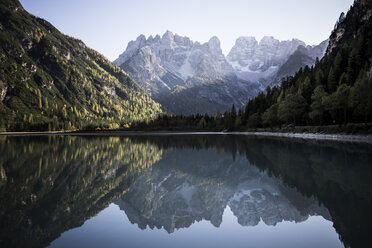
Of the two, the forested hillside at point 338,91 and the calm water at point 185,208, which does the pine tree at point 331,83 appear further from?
the calm water at point 185,208

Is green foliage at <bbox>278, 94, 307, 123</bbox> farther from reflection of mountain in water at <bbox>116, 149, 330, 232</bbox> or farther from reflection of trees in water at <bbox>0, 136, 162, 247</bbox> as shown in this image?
reflection of trees in water at <bbox>0, 136, 162, 247</bbox>

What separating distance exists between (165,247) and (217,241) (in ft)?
5.41

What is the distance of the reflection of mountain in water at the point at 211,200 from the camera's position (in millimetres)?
9898

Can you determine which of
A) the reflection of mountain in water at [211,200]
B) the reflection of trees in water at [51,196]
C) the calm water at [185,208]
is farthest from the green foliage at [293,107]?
the reflection of trees in water at [51,196]

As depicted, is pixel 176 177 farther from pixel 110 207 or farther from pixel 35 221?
pixel 35 221

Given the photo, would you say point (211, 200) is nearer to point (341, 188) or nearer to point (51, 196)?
point (341, 188)

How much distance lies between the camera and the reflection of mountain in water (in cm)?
990

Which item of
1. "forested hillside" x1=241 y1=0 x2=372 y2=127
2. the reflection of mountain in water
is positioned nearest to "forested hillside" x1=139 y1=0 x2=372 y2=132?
"forested hillside" x1=241 y1=0 x2=372 y2=127

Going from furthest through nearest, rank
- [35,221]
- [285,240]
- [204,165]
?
1. [204,165]
2. [35,221]
3. [285,240]

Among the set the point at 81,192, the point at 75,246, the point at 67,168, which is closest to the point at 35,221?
the point at 75,246

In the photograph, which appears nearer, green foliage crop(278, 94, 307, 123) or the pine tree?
the pine tree

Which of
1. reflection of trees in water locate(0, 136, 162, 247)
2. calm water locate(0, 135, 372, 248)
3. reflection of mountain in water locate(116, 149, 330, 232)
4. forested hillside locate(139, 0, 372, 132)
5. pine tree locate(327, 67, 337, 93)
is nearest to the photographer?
calm water locate(0, 135, 372, 248)

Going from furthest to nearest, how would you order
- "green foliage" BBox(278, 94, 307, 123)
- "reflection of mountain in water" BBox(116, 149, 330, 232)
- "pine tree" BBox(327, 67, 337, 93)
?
"green foliage" BBox(278, 94, 307, 123), "pine tree" BBox(327, 67, 337, 93), "reflection of mountain in water" BBox(116, 149, 330, 232)

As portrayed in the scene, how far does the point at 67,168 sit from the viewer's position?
1950 cm
